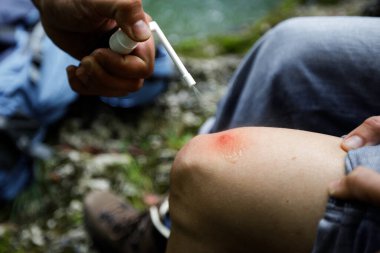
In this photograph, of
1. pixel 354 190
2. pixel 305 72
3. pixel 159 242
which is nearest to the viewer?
pixel 354 190

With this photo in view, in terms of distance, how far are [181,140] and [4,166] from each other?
674 mm

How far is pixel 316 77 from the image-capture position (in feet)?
3.25

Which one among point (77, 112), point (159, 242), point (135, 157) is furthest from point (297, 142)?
point (77, 112)

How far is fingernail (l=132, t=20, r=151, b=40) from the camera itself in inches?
31.5

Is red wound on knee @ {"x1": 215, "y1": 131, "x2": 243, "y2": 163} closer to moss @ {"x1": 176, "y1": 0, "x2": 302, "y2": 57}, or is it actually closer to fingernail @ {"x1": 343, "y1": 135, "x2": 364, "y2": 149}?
fingernail @ {"x1": 343, "y1": 135, "x2": 364, "y2": 149}

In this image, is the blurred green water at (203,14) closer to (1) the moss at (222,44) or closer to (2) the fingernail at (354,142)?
(1) the moss at (222,44)

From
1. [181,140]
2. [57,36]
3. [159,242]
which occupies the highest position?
[57,36]

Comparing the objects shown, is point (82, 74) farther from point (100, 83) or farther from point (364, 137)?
point (364, 137)

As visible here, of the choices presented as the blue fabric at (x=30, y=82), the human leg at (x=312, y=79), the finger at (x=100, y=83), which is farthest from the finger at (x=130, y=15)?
the blue fabric at (x=30, y=82)

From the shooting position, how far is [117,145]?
1.84 metres

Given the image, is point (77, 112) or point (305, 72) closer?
point (305, 72)

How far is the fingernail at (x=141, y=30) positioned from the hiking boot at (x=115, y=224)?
2.10 ft

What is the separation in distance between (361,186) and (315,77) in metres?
0.42

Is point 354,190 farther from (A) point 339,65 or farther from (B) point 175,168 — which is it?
(A) point 339,65
